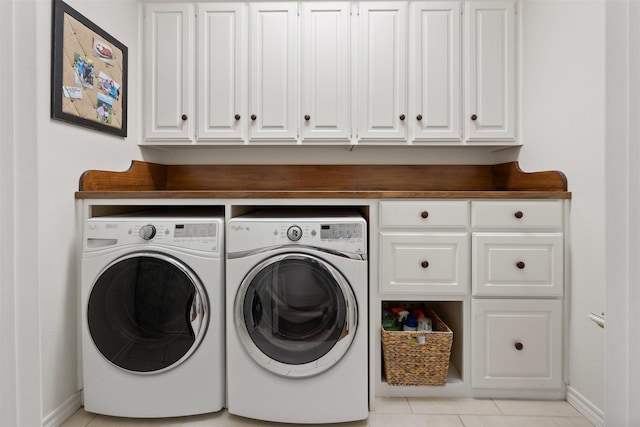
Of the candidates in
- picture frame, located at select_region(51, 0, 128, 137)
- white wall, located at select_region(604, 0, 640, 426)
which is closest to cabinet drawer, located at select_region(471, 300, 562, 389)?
white wall, located at select_region(604, 0, 640, 426)

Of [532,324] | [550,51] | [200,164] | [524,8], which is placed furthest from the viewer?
[200,164]

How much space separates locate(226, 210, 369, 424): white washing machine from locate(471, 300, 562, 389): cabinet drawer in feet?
2.20

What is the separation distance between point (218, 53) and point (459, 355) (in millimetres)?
2226

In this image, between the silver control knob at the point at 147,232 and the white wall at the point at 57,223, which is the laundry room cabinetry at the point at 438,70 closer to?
the silver control knob at the point at 147,232

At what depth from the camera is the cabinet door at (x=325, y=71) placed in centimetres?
214

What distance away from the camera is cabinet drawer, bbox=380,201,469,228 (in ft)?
5.72

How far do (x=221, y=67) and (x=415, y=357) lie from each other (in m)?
1.99

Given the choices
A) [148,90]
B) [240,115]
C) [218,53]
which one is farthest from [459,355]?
[148,90]

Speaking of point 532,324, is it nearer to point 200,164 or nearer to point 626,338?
point 626,338

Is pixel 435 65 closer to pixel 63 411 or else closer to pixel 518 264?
pixel 518 264

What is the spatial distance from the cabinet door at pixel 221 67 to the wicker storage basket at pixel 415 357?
4.99 feet

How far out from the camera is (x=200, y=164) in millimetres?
2459

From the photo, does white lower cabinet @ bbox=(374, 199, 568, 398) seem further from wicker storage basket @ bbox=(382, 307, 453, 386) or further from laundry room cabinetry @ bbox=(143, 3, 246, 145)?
laundry room cabinetry @ bbox=(143, 3, 246, 145)

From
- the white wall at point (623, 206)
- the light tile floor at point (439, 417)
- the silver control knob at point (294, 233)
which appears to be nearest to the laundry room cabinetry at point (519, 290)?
the light tile floor at point (439, 417)
